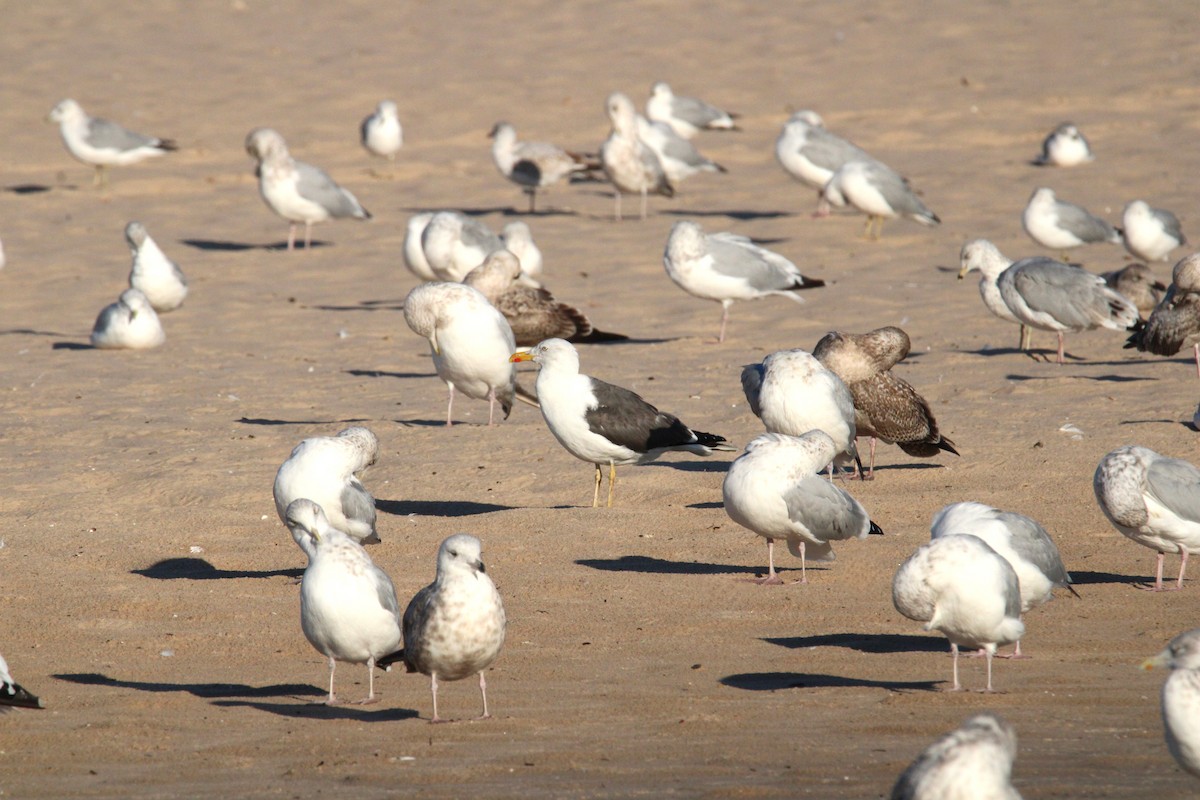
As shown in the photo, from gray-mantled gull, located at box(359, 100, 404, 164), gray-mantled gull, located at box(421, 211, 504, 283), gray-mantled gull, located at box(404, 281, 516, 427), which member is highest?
gray-mantled gull, located at box(359, 100, 404, 164)

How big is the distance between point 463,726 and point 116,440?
5992mm

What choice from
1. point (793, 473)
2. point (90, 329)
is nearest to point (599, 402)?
point (793, 473)

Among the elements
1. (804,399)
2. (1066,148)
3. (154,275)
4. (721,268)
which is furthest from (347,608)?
(1066,148)

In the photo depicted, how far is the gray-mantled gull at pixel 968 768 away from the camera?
13.2 ft

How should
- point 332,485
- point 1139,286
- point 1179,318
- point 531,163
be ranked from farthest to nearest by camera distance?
1. point 531,163
2. point 1139,286
3. point 1179,318
4. point 332,485

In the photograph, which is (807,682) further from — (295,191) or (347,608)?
(295,191)

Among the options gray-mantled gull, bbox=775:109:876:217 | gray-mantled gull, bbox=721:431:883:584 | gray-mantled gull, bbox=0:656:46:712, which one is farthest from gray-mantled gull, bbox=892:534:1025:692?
gray-mantled gull, bbox=775:109:876:217

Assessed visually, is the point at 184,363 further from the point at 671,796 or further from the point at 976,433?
the point at 671,796

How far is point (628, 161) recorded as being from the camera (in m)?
21.7

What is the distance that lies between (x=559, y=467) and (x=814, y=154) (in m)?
11.0

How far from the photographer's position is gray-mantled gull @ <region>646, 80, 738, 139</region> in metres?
26.4

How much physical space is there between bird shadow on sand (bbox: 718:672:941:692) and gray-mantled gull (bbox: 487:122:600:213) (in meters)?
16.0

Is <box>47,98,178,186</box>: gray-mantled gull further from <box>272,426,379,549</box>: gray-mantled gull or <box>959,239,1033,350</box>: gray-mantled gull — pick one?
<box>272,426,379,549</box>: gray-mantled gull

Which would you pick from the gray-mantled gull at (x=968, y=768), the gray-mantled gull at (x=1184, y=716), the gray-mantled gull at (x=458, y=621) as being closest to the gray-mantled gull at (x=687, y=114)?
the gray-mantled gull at (x=458, y=621)
